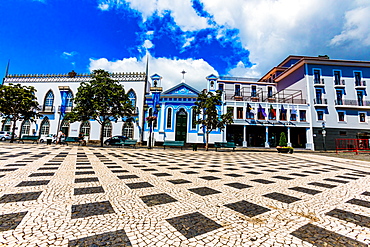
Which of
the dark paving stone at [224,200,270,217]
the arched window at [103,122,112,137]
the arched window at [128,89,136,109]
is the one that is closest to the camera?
the dark paving stone at [224,200,270,217]

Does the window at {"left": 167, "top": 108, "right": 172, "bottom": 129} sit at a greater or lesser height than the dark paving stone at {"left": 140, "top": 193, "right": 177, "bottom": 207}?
greater

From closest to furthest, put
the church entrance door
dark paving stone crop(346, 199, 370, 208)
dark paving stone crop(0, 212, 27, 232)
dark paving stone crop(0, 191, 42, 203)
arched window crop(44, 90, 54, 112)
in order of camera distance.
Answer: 1. dark paving stone crop(0, 212, 27, 232)
2. dark paving stone crop(0, 191, 42, 203)
3. dark paving stone crop(346, 199, 370, 208)
4. the church entrance door
5. arched window crop(44, 90, 54, 112)

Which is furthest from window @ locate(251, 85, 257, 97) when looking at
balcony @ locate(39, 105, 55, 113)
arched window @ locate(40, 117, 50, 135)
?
arched window @ locate(40, 117, 50, 135)

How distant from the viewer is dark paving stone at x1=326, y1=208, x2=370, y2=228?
7.40ft

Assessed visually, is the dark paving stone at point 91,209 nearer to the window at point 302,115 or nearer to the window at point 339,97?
the window at point 302,115

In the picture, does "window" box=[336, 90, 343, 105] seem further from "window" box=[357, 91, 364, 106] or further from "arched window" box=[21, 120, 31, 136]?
"arched window" box=[21, 120, 31, 136]

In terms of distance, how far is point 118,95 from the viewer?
61.4 ft

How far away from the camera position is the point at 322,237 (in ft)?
6.08

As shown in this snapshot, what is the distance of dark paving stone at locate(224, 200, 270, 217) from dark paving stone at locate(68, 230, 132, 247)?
162 cm

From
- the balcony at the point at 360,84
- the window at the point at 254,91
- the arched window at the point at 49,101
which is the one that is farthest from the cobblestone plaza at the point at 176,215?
the balcony at the point at 360,84

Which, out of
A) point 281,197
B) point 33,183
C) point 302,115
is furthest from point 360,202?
point 302,115

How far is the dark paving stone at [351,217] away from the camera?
7.40ft

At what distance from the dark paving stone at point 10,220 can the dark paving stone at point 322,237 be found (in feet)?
10.1

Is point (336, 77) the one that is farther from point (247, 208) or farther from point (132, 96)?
point (247, 208)
